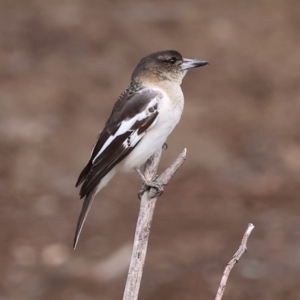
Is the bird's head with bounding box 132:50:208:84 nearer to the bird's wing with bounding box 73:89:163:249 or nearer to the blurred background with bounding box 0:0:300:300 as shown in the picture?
the bird's wing with bounding box 73:89:163:249

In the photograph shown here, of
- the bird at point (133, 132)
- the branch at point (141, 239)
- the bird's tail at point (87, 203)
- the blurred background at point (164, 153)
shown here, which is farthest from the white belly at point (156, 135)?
the blurred background at point (164, 153)

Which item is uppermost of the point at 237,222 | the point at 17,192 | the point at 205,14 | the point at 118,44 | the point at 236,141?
the point at 205,14

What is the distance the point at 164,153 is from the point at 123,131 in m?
4.28

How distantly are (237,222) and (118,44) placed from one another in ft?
16.0

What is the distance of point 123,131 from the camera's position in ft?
16.0

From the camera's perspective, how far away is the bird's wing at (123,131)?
15.8ft

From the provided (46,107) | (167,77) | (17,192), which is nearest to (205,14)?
(46,107)

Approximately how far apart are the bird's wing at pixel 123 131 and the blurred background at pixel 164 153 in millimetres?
2584

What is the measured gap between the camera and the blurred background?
24.4 ft

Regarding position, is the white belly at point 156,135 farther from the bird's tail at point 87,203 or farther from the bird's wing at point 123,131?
the bird's tail at point 87,203

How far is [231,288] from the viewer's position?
286 inches

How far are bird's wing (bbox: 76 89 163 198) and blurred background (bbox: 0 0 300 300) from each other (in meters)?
2.58

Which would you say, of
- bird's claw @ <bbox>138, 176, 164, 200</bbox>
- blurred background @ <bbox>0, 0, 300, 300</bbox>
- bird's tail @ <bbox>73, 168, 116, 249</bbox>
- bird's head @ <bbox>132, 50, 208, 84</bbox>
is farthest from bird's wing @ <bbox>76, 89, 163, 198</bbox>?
blurred background @ <bbox>0, 0, 300, 300</bbox>

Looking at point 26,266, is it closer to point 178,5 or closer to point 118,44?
point 118,44
